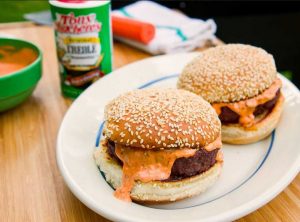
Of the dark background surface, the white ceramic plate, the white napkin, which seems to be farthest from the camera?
the dark background surface

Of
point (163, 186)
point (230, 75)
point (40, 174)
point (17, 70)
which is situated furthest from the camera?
point (17, 70)

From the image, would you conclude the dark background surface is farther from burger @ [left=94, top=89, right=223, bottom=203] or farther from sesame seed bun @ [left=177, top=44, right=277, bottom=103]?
burger @ [left=94, top=89, right=223, bottom=203]

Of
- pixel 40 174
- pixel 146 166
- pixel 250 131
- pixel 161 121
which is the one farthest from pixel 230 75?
pixel 40 174

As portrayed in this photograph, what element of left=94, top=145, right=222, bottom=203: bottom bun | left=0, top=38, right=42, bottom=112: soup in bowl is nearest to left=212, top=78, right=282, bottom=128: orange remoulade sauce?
left=94, top=145, right=222, bottom=203: bottom bun

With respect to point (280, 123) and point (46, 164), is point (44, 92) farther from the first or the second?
point (280, 123)

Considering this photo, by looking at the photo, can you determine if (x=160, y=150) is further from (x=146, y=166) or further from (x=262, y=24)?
(x=262, y=24)

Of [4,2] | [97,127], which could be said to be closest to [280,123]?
[97,127]
